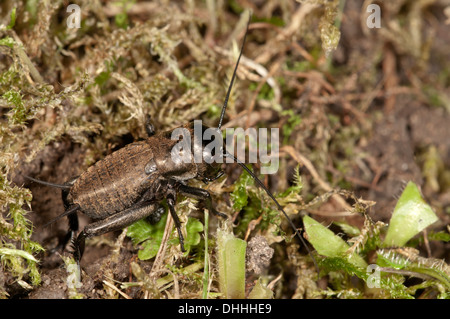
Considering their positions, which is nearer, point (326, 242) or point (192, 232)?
point (326, 242)

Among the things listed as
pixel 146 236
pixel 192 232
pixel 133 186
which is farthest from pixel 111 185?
pixel 192 232

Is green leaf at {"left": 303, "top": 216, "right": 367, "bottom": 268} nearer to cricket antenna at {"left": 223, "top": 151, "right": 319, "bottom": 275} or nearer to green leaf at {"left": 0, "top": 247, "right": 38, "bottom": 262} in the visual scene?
cricket antenna at {"left": 223, "top": 151, "right": 319, "bottom": 275}

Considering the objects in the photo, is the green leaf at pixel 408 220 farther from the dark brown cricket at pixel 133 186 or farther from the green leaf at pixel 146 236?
the green leaf at pixel 146 236

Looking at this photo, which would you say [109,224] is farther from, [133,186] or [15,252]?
[15,252]

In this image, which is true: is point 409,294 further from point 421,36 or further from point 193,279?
point 421,36

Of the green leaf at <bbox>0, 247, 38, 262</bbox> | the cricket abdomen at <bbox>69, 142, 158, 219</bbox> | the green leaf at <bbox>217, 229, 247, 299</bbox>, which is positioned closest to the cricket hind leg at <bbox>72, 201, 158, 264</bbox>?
the cricket abdomen at <bbox>69, 142, 158, 219</bbox>

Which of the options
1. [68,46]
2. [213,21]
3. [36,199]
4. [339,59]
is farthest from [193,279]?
[339,59]

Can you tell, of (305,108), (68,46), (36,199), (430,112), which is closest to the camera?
(36,199)
